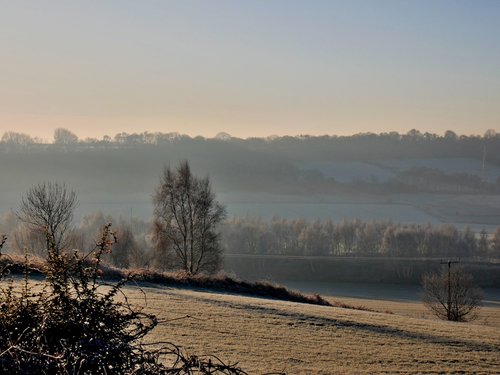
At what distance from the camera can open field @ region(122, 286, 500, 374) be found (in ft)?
53.4

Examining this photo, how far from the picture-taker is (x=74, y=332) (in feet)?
14.9

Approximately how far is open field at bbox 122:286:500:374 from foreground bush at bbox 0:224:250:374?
7882 millimetres

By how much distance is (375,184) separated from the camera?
586 feet

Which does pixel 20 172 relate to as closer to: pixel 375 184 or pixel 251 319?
pixel 375 184

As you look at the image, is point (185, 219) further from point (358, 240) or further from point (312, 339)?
point (358, 240)

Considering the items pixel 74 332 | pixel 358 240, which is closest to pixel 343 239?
pixel 358 240

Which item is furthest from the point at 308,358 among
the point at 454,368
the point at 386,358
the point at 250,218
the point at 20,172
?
the point at 20,172

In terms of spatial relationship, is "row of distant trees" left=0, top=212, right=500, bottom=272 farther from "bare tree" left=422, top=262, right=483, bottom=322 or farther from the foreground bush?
the foreground bush

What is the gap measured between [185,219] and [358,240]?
70.0 metres

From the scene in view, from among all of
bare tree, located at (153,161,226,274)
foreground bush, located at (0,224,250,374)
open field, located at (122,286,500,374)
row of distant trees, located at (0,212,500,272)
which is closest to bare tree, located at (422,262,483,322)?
bare tree, located at (153,161,226,274)

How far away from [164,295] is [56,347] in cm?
2248

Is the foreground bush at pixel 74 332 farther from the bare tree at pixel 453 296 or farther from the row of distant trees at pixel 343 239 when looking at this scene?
the row of distant trees at pixel 343 239

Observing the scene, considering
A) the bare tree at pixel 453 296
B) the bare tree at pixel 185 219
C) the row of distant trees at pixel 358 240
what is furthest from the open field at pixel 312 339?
the row of distant trees at pixel 358 240

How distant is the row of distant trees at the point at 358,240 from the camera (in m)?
108
